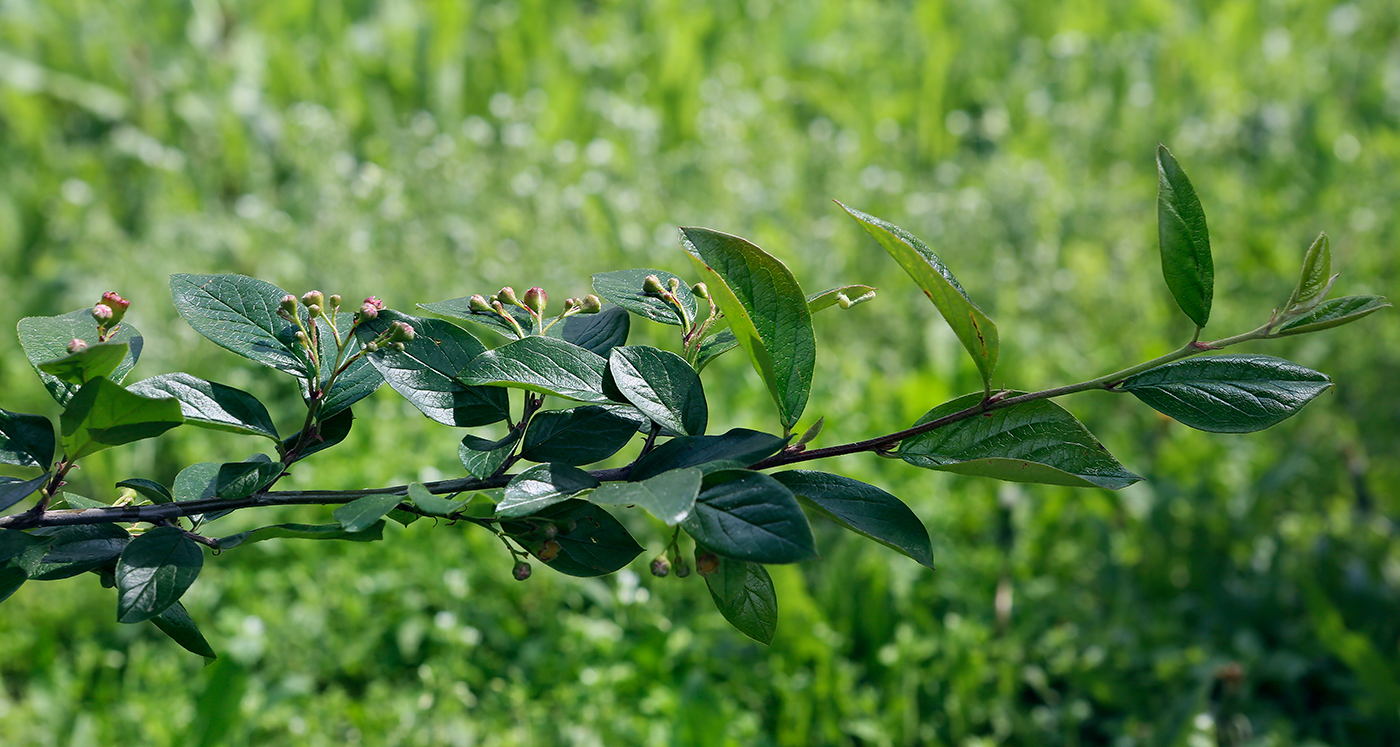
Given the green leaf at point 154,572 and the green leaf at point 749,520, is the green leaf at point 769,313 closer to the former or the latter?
the green leaf at point 749,520

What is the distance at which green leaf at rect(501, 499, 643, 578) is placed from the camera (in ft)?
2.39

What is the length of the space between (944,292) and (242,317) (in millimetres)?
494

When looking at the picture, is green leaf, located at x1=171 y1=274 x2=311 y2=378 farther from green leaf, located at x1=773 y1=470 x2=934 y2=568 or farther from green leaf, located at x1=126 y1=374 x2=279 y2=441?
green leaf, located at x1=773 y1=470 x2=934 y2=568

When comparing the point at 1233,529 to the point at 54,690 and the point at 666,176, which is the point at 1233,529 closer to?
the point at 666,176

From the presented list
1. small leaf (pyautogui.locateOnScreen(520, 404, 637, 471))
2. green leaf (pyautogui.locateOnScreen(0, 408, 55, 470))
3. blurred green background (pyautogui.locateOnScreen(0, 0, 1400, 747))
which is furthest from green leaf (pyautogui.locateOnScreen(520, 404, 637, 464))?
blurred green background (pyautogui.locateOnScreen(0, 0, 1400, 747))

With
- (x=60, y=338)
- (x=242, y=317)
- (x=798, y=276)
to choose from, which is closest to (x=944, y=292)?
(x=242, y=317)

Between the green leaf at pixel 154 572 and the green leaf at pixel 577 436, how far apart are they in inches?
8.9

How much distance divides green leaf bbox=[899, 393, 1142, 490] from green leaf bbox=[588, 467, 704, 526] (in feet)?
0.55

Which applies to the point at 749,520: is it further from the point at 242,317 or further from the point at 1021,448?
the point at 242,317

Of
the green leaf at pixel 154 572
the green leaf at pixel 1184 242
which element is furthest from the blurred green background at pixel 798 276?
the green leaf at pixel 1184 242

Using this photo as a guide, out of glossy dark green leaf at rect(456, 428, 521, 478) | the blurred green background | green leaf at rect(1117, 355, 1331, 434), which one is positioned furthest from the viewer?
the blurred green background

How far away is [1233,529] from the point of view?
7.77 ft

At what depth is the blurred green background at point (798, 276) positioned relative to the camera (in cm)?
199

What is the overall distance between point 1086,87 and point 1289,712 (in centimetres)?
289
